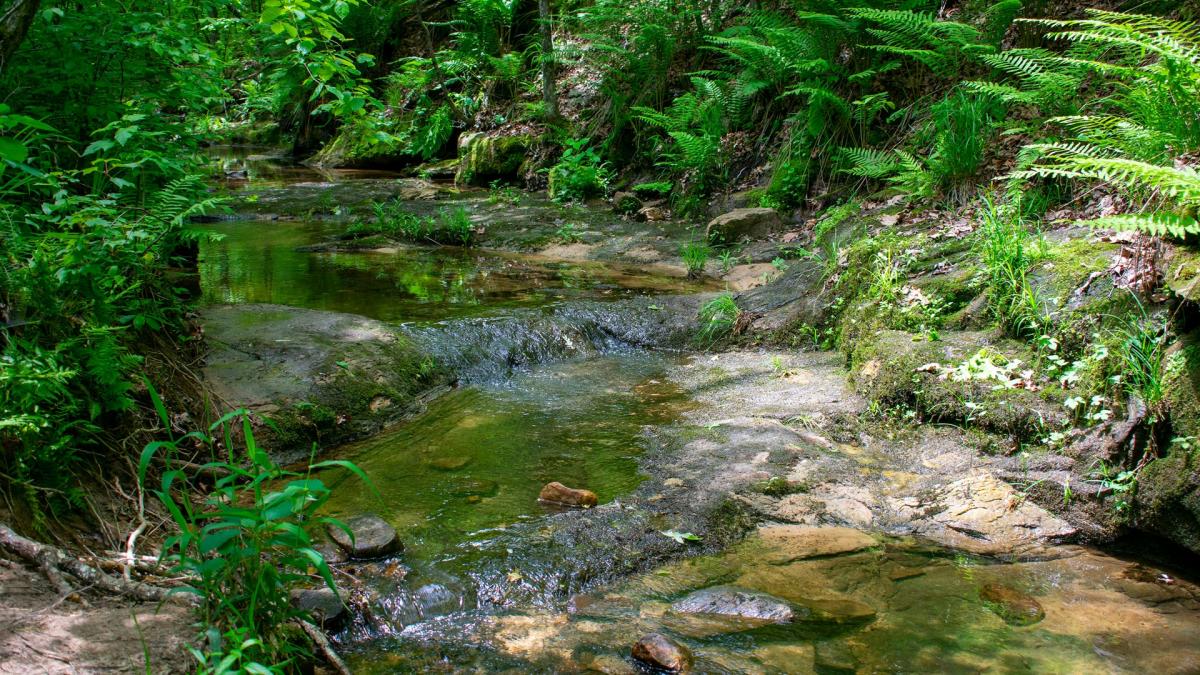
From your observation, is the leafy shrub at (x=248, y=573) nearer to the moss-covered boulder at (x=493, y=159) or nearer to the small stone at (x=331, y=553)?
the small stone at (x=331, y=553)

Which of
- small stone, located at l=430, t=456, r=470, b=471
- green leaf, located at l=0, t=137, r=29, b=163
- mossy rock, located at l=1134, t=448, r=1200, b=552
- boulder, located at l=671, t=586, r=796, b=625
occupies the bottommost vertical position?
boulder, located at l=671, t=586, r=796, b=625

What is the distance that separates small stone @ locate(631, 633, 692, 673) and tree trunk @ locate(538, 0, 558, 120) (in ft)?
34.0

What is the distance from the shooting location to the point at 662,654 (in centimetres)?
232

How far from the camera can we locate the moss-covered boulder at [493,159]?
1223 centimetres

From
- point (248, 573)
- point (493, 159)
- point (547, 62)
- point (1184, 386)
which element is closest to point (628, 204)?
point (547, 62)

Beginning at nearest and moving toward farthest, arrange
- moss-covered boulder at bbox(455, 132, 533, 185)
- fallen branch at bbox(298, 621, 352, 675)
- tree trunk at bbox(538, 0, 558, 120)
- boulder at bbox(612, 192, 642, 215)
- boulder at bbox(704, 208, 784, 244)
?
fallen branch at bbox(298, 621, 352, 675), boulder at bbox(704, 208, 784, 244), boulder at bbox(612, 192, 642, 215), tree trunk at bbox(538, 0, 558, 120), moss-covered boulder at bbox(455, 132, 533, 185)

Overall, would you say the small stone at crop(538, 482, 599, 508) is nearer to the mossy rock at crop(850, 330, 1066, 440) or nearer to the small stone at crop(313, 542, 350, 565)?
the small stone at crop(313, 542, 350, 565)

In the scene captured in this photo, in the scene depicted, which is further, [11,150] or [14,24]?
[14,24]

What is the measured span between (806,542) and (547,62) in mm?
10100

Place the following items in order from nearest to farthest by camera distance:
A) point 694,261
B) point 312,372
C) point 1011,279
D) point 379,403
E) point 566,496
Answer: point 566,496
point 1011,279
point 312,372
point 379,403
point 694,261

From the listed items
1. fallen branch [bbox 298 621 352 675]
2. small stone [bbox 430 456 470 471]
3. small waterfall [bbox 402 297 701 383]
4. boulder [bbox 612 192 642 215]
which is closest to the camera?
fallen branch [bbox 298 621 352 675]

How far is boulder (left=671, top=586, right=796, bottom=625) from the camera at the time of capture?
8.48 ft

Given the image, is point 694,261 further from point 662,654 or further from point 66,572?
point 66,572

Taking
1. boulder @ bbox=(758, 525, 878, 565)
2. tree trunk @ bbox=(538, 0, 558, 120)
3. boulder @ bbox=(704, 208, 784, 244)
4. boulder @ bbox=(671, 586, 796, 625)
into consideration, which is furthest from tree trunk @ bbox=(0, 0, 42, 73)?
tree trunk @ bbox=(538, 0, 558, 120)
